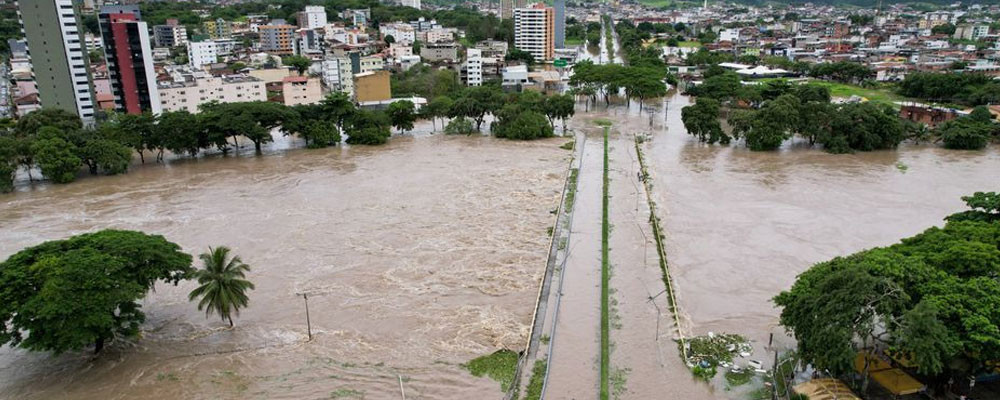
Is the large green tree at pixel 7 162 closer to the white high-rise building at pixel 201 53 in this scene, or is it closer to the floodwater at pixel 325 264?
the floodwater at pixel 325 264

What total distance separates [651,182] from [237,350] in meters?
17.3

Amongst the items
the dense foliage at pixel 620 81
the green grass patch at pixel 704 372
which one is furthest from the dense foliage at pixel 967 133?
the green grass patch at pixel 704 372

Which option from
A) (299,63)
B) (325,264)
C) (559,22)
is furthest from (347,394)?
(559,22)

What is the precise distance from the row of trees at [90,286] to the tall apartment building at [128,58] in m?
26.7

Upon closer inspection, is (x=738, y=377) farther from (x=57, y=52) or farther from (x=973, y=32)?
(x=973, y=32)

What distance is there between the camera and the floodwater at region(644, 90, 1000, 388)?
A: 1545cm

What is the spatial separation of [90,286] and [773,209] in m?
19.6

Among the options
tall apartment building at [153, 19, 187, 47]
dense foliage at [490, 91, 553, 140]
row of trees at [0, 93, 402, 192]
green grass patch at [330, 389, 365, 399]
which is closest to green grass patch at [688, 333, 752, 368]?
green grass patch at [330, 389, 365, 399]

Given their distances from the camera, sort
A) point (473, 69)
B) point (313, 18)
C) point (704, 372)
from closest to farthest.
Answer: point (704, 372)
point (473, 69)
point (313, 18)

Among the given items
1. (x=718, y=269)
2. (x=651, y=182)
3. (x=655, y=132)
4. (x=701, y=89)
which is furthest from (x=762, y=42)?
(x=718, y=269)

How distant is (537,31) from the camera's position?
237 ft

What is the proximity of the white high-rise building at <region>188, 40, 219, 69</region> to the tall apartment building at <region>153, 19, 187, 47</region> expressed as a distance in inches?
512

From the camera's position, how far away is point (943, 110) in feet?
118

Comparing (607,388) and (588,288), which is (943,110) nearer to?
(588,288)
